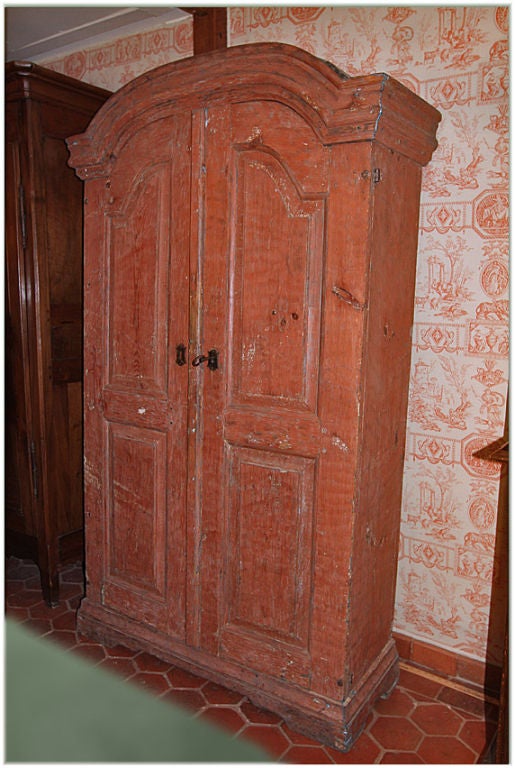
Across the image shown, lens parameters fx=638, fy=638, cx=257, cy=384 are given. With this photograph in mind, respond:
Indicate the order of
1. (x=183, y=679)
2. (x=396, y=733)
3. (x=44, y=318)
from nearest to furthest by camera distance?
(x=396, y=733) → (x=183, y=679) → (x=44, y=318)

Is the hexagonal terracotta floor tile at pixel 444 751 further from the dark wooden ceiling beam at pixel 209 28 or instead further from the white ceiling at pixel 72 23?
the white ceiling at pixel 72 23

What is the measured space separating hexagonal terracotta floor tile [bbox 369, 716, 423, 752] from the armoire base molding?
5 cm

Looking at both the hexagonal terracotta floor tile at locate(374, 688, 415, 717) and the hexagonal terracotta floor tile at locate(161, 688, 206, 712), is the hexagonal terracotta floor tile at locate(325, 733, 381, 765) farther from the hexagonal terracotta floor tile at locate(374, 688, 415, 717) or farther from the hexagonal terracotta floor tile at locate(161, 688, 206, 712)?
the hexagonal terracotta floor tile at locate(161, 688, 206, 712)

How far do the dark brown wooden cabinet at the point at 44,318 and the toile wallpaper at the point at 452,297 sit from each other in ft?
3.54

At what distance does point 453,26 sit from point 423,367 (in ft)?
3.86

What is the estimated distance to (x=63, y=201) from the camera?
9.51ft

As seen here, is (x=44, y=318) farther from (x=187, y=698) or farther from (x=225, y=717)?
(x=225, y=717)

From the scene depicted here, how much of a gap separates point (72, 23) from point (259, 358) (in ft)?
7.09

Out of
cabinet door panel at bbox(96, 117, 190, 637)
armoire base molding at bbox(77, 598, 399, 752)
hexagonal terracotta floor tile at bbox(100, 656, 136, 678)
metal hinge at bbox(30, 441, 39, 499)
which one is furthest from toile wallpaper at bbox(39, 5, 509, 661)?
metal hinge at bbox(30, 441, 39, 499)

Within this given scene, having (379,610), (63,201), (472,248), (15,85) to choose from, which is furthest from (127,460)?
(15,85)

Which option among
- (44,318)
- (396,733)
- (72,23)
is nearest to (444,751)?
(396,733)

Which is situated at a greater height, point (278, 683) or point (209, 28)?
point (209, 28)

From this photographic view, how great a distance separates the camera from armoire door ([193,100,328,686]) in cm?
194

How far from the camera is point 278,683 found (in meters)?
2.11
